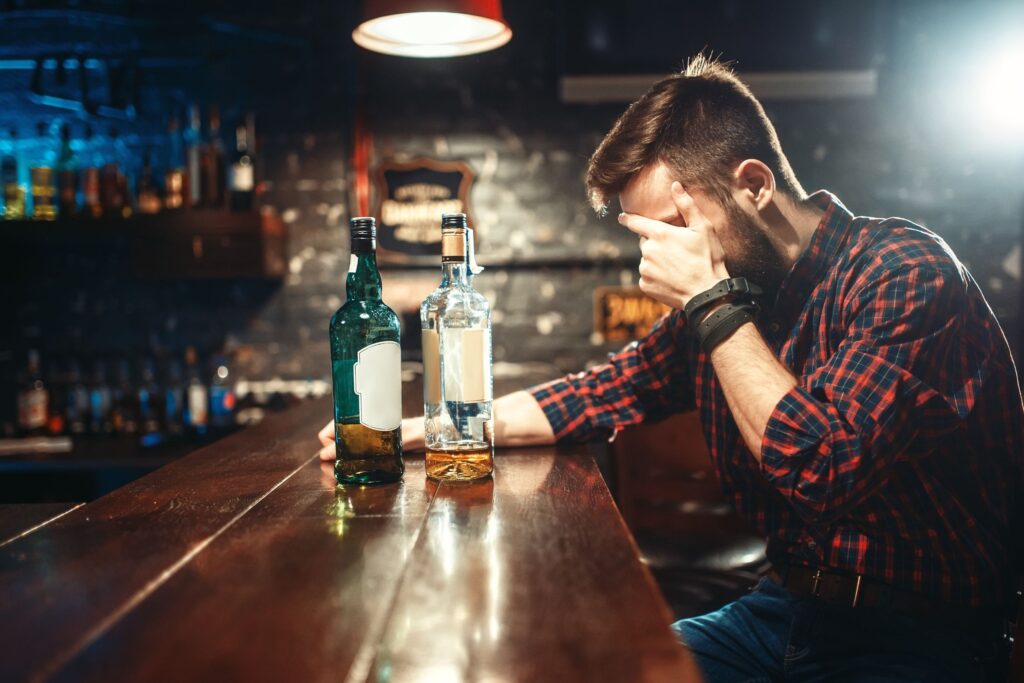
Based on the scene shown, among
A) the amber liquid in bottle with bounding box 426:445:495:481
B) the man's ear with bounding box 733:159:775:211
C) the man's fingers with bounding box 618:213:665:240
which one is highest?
the man's ear with bounding box 733:159:775:211

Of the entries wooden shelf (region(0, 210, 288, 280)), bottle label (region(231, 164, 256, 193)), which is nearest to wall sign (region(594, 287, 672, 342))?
wooden shelf (region(0, 210, 288, 280))

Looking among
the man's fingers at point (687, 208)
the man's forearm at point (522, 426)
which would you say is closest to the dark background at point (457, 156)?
the man's forearm at point (522, 426)

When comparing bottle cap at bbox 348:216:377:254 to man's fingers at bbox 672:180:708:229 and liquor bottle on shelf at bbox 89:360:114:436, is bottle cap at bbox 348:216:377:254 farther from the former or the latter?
liquor bottle on shelf at bbox 89:360:114:436

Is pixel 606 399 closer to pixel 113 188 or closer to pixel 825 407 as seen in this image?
pixel 825 407

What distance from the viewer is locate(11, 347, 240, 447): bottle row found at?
135 inches

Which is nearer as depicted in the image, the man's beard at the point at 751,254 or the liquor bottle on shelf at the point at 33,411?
the man's beard at the point at 751,254

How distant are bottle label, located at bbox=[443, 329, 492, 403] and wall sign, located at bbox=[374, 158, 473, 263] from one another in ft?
8.37

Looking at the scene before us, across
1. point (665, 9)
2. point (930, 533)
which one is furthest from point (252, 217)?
point (930, 533)

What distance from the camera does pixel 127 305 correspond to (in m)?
3.70

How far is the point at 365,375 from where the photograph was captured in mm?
1024

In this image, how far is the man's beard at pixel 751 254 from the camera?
1.36 metres

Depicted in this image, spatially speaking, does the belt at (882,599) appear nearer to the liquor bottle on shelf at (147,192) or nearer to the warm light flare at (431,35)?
the warm light flare at (431,35)

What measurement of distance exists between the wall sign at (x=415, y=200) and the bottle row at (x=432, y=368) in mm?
2506

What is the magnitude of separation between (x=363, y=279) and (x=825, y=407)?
64cm
